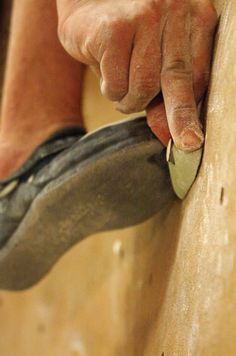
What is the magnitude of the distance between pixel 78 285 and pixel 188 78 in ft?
2.04

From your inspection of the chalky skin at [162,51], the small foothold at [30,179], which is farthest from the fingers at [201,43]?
the small foothold at [30,179]

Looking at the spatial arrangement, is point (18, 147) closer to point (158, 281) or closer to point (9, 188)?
point (9, 188)

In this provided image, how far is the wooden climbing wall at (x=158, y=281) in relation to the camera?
473mm

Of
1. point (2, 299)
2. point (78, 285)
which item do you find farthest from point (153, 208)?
point (2, 299)

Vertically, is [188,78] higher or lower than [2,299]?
higher

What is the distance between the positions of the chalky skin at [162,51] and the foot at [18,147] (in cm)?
28

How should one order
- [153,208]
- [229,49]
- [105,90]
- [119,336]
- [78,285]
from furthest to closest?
[78,285]
[119,336]
[153,208]
[105,90]
[229,49]

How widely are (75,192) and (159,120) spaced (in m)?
Result: 0.16

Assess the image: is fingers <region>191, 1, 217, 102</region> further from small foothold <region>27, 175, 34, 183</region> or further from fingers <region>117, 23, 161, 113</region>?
small foothold <region>27, 175, 34, 183</region>

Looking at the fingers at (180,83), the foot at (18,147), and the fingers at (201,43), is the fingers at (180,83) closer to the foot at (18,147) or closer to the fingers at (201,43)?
the fingers at (201,43)

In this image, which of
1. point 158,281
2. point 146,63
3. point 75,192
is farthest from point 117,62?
point 158,281

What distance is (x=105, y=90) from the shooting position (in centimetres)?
62

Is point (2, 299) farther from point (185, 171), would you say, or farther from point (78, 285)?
point (185, 171)

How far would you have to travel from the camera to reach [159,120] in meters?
0.63
